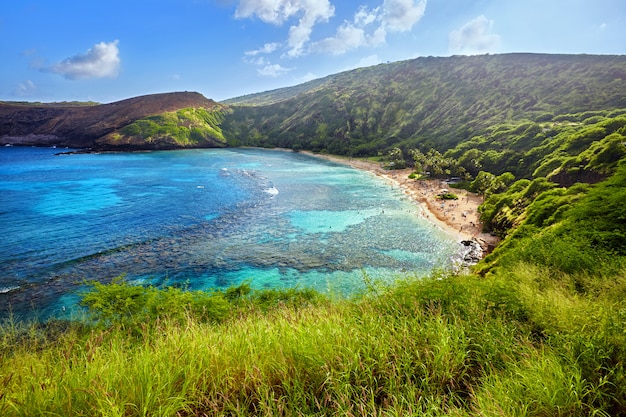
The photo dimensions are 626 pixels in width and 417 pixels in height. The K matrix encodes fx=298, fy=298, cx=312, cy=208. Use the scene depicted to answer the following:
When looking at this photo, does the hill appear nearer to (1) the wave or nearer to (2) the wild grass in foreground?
(1) the wave

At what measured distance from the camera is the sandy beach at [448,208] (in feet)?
166

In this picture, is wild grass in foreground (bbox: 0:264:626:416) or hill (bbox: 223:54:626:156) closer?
wild grass in foreground (bbox: 0:264:626:416)

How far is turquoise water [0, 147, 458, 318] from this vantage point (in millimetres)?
34969

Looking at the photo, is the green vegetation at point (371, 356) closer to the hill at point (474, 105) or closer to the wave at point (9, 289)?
the wave at point (9, 289)

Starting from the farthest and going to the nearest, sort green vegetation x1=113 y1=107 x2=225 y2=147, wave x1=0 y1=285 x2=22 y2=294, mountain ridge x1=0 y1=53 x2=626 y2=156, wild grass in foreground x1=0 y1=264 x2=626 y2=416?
green vegetation x1=113 y1=107 x2=225 y2=147 → mountain ridge x1=0 y1=53 x2=626 y2=156 → wave x1=0 y1=285 x2=22 y2=294 → wild grass in foreground x1=0 y1=264 x2=626 y2=416

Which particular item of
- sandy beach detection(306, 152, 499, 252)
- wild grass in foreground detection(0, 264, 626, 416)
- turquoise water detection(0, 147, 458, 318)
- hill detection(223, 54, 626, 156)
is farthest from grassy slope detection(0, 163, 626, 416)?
hill detection(223, 54, 626, 156)

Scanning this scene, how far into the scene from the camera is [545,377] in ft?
18.3

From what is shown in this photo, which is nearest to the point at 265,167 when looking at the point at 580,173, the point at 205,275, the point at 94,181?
the point at 94,181

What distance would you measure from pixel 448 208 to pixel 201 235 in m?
50.5

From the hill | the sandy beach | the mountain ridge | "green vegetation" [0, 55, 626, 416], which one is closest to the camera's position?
"green vegetation" [0, 55, 626, 416]

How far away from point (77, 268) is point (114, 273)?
4.95 m

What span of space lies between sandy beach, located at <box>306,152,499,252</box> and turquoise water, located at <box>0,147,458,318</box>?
3.36 m

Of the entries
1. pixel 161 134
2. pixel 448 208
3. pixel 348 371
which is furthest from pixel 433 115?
pixel 348 371

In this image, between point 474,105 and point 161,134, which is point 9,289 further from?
point 474,105
